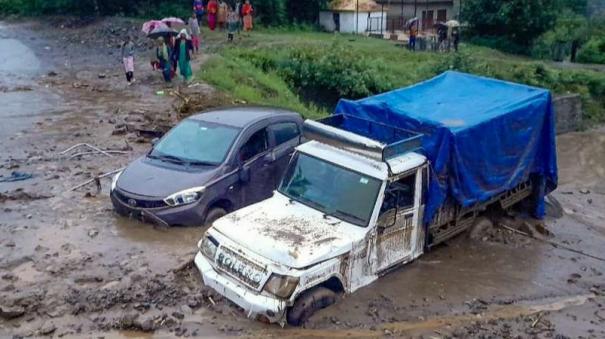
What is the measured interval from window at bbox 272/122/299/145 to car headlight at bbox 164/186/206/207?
1.73 metres

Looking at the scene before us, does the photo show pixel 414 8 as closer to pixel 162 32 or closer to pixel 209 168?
pixel 162 32

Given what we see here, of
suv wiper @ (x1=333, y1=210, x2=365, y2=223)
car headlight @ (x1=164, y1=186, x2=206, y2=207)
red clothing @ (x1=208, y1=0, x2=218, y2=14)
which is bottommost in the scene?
car headlight @ (x1=164, y1=186, x2=206, y2=207)

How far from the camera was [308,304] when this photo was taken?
7719 mm

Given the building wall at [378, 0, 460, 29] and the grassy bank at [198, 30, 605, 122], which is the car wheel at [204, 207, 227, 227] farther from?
the building wall at [378, 0, 460, 29]

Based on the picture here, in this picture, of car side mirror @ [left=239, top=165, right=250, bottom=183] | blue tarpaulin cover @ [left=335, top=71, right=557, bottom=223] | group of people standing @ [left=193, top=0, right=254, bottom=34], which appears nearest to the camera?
blue tarpaulin cover @ [left=335, top=71, right=557, bottom=223]

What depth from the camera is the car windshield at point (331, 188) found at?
8.52 metres

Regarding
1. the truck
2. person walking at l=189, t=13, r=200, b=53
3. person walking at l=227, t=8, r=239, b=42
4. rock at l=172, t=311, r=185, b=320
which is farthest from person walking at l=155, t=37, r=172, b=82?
rock at l=172, t=311, r=185, b=320

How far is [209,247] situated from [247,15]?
23.2 meters

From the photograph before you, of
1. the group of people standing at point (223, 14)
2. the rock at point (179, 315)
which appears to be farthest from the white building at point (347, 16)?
the rock at point (179, 315)

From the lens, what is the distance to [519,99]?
459 inches

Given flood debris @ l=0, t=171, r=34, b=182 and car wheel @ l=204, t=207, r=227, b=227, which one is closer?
car wheel @ l=204, t=207, r=227, b=227

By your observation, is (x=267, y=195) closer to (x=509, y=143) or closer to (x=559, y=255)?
(x=509, y=143)

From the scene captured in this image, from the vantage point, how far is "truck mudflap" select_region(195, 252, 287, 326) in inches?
293

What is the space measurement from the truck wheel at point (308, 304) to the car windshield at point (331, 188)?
98cm
